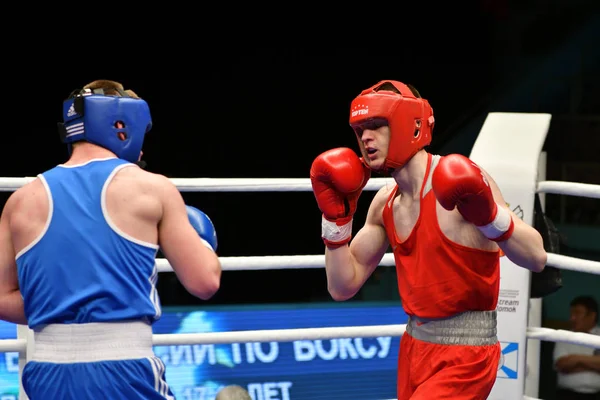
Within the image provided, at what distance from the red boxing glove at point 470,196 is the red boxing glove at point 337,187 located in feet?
0.96

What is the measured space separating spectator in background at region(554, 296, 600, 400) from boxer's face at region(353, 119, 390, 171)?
2.92 m

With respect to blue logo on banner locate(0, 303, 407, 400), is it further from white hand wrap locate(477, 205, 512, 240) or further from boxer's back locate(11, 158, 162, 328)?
boxer's back locate(11, 158, 162, 328)

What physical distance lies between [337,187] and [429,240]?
11.8 inches

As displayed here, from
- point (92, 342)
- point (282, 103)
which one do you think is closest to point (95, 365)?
point (92, 342)

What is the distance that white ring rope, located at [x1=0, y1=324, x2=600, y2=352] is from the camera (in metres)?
3.11

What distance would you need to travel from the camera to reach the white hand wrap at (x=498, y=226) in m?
2.46

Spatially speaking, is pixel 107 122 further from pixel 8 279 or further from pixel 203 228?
pixel 8 279

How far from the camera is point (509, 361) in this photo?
3477 mm

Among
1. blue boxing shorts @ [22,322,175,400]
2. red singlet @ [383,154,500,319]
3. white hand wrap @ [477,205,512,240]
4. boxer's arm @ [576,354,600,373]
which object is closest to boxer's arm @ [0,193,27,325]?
blue boxing shorts @ [22,322,175,400]

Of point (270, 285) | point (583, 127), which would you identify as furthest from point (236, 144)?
point (583, 127)

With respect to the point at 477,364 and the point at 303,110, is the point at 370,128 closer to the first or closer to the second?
the point at 477,364

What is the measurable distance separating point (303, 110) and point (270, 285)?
2010 mm

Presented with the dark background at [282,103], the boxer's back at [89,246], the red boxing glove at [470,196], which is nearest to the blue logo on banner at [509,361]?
the red boxing glove at [470,196]

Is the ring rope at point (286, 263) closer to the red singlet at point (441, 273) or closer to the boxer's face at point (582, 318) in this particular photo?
the red singlet at point (441, 273)
